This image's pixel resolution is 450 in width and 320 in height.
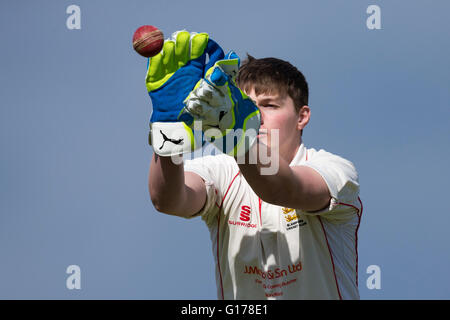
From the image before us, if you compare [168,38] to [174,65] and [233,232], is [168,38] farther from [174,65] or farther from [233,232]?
[233,232]

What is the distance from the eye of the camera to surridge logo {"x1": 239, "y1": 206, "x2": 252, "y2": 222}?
511 cm

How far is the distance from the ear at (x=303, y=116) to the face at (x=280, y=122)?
0.03 meters

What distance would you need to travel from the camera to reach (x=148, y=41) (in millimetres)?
3875

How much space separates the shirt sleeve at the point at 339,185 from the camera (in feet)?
15.2

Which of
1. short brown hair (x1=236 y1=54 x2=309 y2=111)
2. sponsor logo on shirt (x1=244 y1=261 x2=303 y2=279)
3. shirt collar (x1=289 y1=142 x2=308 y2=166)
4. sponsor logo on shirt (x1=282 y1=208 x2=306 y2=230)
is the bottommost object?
sponsor logo on shirt (x1=244 y1=261 x2=303 y2=279)

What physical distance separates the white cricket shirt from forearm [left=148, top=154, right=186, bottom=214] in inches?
22.2

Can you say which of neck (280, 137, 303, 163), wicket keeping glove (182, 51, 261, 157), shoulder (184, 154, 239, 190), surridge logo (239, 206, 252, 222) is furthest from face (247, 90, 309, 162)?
wicket keeping glove (182, 51, 261, 157)

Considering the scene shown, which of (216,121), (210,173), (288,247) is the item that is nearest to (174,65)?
(216,121)

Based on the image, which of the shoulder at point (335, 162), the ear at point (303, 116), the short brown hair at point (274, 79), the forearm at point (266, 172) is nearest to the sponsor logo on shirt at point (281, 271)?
the shoulder at point (335, 162)

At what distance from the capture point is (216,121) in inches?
152

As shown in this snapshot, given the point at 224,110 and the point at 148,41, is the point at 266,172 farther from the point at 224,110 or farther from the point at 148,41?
the point at 148,41

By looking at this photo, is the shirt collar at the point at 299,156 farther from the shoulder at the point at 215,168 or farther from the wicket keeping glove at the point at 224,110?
the wicket keeping glove at the point at 224,110

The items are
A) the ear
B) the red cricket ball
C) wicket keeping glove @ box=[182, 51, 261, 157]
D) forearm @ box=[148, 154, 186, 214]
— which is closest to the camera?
wicket keeping glove @ box=[182, 51, 261, 157]

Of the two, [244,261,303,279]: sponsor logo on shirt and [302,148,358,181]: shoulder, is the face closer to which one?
[302,148,358,181]: shoulder
